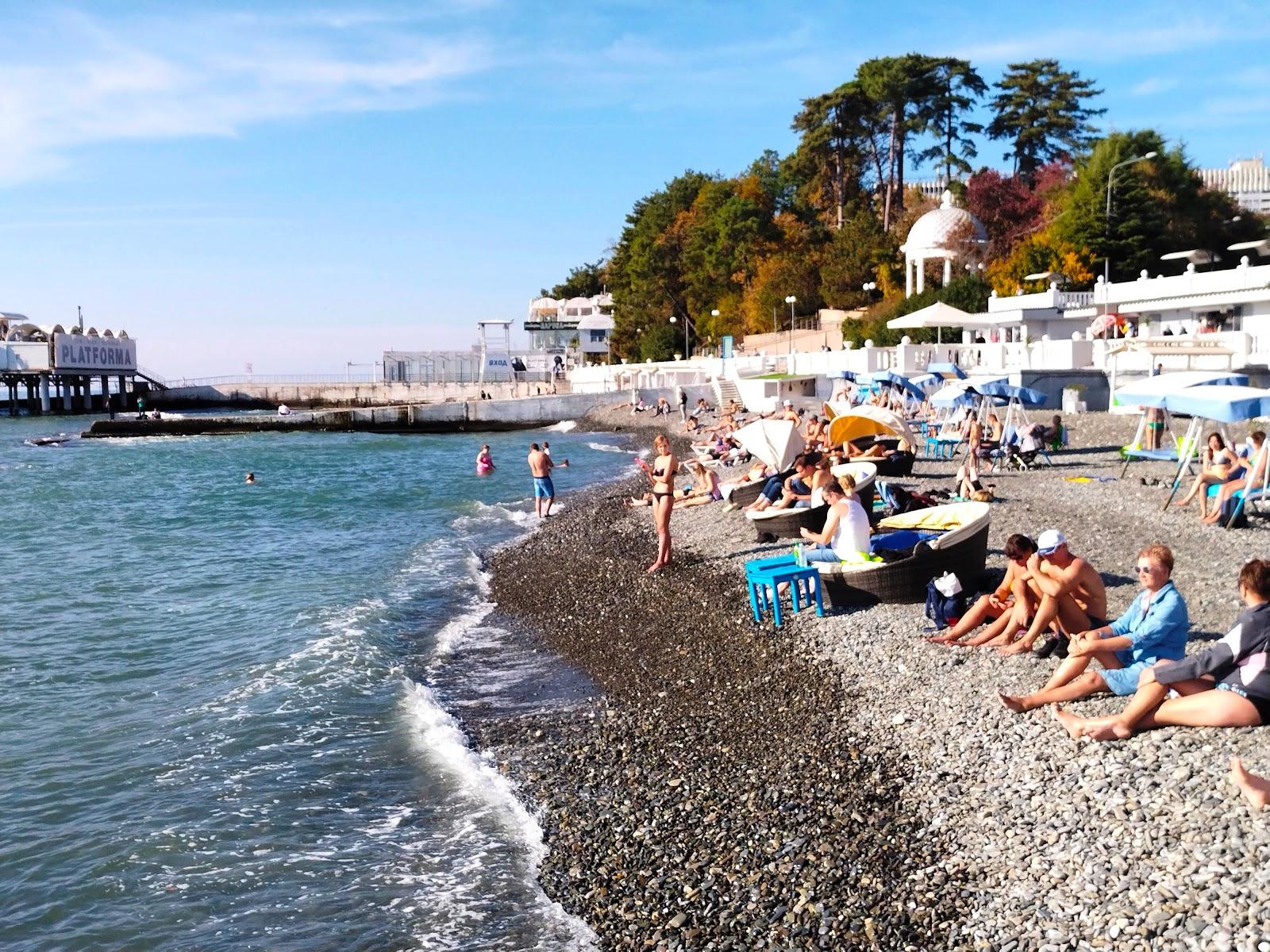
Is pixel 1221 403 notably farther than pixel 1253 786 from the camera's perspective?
Yes

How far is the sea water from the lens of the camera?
268 inches

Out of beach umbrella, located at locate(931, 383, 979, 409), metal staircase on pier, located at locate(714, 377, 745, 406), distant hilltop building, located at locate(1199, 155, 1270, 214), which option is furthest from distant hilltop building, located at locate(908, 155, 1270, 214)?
beach umbrella, located at locate(931, 383, 979, 409)

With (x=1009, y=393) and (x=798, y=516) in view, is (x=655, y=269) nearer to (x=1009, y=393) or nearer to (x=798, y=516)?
(x=1009, y=393)

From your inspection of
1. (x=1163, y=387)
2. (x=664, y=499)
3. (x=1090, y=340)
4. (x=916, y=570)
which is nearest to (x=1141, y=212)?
(x=1090, y=340)

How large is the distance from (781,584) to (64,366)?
87.4m

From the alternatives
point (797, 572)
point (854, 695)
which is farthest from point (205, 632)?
point (854, 695)

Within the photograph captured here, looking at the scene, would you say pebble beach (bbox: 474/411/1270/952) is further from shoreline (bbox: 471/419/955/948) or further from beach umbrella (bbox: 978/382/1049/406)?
beach umbrella (bbox: 978/382/1049/406)

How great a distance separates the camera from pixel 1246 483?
13859 millimetres

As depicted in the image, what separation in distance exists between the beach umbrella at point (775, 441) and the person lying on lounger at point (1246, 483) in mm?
6162

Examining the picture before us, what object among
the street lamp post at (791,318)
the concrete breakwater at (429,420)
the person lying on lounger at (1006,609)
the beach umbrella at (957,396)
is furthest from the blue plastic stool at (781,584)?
the concrete breakwater at (429,420)

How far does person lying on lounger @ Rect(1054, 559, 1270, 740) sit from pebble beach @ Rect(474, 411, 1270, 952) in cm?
10

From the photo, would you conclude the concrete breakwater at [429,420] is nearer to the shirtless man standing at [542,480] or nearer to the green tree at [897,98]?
the green tree at [897,98]

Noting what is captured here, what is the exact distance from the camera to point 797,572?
446 inches

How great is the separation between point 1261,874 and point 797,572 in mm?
6520
